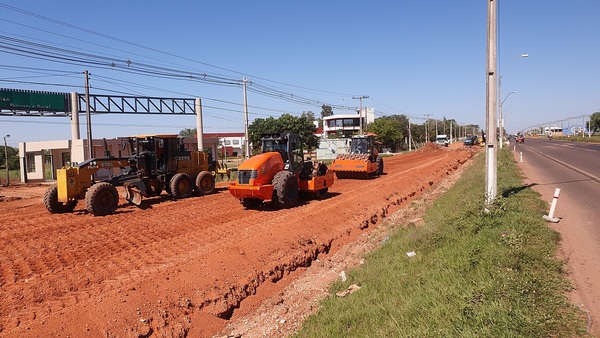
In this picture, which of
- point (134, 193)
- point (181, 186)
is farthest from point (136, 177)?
point (181, 186)

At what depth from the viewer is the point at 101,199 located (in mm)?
12344

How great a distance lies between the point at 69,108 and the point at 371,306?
31052 millimetres

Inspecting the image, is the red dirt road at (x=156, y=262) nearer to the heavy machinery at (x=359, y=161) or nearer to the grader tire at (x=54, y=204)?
the grader tire at (x=54, y=204)

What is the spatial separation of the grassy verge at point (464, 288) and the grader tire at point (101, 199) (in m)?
8.38

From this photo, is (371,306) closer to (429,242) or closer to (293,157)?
(429,242)

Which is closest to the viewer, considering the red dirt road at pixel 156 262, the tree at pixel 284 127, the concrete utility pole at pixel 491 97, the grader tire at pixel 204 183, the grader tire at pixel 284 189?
the red dirt road at pixel 156 262

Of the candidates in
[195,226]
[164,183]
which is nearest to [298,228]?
[195,226]

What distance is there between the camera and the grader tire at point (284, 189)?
12758 mm

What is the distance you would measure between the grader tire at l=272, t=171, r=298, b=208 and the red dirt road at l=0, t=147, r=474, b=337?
33 cm

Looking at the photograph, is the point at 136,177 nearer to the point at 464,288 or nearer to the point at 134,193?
the point at 134,193

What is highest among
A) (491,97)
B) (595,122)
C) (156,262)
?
(595,122)

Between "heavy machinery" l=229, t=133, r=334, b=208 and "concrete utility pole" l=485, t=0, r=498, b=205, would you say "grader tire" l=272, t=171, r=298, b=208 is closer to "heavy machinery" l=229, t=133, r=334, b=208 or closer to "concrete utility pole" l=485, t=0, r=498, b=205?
"heavy machinery" l=229, t=133, r=334, b=208

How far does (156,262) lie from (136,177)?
7.05 meters

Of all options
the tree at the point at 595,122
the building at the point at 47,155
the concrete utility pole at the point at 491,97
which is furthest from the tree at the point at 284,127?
the tree at the point at 595,122
